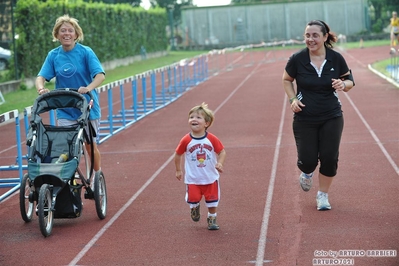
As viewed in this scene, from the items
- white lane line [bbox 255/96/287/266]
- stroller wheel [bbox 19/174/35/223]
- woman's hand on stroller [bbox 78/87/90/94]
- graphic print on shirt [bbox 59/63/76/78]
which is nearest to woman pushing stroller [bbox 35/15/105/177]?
graphic print on shirt [bbox 59/63/76/78]

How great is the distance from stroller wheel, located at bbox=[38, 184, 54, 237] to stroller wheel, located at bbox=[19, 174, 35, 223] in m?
→ 0.26

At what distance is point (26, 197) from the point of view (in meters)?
8.60

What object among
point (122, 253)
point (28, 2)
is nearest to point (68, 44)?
point (122, 253)

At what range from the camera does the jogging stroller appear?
8.02 m

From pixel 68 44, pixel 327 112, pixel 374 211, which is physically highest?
pixel 68 44

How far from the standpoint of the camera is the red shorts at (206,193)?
26.1 feet

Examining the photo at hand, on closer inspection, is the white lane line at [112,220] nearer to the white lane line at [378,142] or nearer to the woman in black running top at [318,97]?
the woman in black running top at [318,97]

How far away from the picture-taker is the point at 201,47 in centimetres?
6247

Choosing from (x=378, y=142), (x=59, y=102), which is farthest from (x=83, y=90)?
(x=378, y=142)

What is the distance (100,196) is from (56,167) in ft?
2.59

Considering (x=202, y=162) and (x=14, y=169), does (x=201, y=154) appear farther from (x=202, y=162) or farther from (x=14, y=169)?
(x=14, y=169)

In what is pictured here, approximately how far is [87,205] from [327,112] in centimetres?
286

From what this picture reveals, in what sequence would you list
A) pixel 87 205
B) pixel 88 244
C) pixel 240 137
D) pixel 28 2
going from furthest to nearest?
pixel 28 2 < pixel 240 137 < pixel 87 205 < pixel 88 244

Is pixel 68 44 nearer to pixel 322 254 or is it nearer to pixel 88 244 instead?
pixel 88 244
